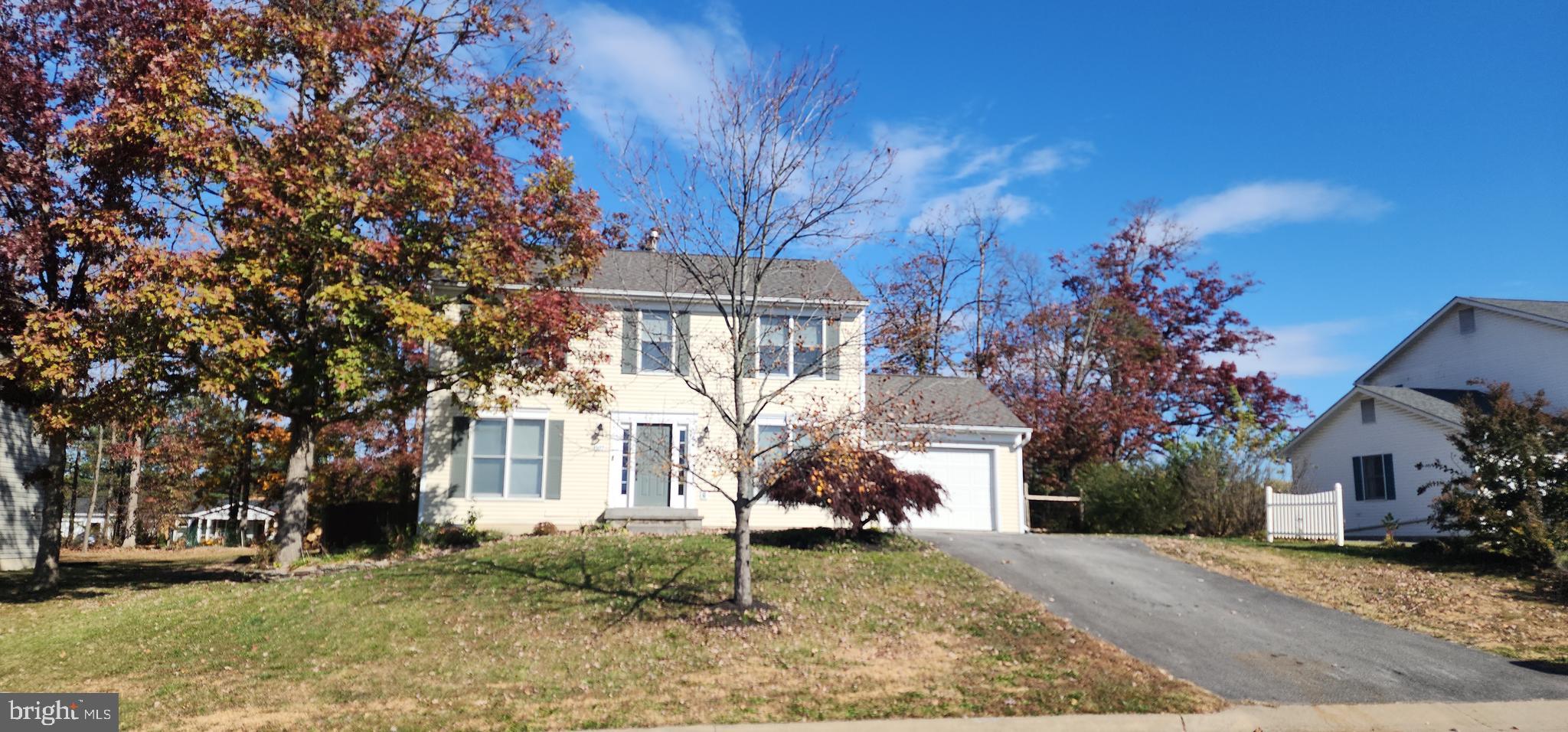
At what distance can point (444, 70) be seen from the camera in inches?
746

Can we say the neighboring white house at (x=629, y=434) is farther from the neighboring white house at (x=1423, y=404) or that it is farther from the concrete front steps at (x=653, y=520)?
the neighboring white house at (x=1423, y=404)

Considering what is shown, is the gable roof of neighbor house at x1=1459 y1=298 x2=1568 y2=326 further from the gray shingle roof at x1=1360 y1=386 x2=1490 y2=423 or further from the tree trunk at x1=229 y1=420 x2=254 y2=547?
the tree trunk at x1=229 y1=420 x2=254 y2=547

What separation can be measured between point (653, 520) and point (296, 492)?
6840mm

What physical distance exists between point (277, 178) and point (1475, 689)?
1676 cm

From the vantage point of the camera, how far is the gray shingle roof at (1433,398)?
23.9 m

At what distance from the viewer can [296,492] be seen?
17.5 meters

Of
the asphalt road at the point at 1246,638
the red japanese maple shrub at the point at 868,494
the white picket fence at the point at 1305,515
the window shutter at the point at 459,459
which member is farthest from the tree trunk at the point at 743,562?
the white picket fence at the point at 1305,515

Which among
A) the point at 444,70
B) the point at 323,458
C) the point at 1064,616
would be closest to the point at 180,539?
the point at 323,458

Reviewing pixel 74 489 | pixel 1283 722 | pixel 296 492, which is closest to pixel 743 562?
pixel 1283 722

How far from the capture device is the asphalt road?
10.0m

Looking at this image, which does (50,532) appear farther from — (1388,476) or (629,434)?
(1388,476)

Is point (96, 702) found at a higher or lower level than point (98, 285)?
lower

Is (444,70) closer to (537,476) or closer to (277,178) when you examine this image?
(277,178)

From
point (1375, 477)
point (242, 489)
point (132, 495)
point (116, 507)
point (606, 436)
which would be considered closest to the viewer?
point (606, 436)
